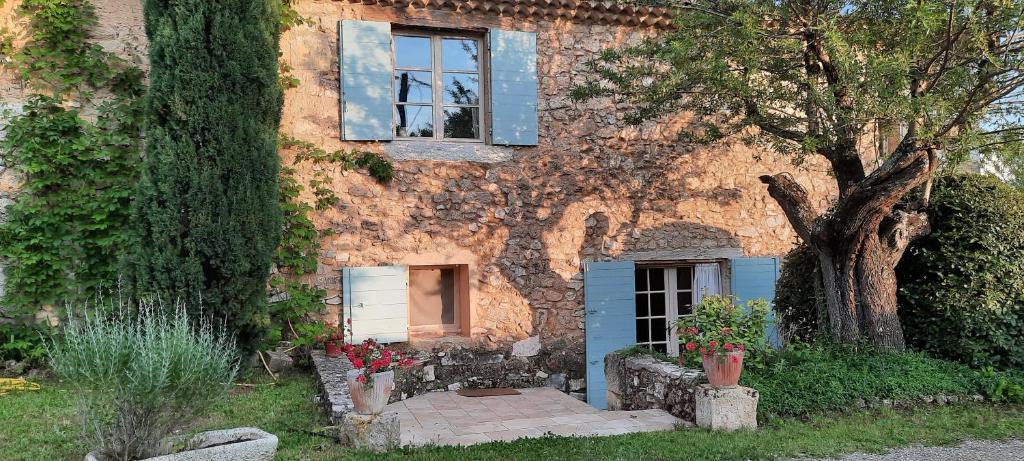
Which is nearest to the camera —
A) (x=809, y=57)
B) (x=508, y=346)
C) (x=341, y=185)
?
(x=809, y=57)

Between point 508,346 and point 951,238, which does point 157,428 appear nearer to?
point 508,346

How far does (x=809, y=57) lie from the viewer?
604 cm

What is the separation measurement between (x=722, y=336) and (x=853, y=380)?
49.4 inches

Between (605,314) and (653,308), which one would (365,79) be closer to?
(605,314)

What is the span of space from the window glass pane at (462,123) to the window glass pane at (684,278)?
3.00 meters

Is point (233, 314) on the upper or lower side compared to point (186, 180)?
lower

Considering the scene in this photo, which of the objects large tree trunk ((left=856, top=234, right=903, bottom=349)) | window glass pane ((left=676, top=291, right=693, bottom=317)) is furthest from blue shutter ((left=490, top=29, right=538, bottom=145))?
large tree trunk ((left=856, top=234, right=903, bottom=349))

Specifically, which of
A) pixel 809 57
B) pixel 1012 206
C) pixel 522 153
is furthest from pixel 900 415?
pixel 522 153

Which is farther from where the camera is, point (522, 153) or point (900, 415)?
point (522, 153)

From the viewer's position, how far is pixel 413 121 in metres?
7.51

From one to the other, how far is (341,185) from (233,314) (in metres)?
1.89

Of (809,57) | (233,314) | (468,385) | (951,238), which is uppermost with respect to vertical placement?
(809,57)

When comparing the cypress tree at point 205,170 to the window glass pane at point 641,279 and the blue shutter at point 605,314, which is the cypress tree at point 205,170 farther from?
the window glass pane at point 641,279

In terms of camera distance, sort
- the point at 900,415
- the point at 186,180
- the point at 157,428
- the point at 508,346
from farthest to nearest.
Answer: the point at 508,346 < the point at 186,180 < the point at 900,415 < the point at 157,428
